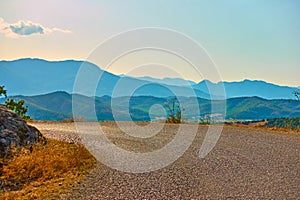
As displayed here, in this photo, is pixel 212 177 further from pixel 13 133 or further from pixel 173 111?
pixel 173 111

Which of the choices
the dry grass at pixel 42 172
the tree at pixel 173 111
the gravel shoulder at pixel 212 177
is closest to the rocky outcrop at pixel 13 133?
the dry grass at pixel 42 172

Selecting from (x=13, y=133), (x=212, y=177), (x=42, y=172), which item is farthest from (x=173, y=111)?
(x=42, y=172)

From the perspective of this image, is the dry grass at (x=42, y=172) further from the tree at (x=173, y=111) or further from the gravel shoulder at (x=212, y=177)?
the tree at (x=173, y=111)

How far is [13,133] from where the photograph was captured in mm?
11930

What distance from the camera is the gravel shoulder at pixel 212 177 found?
792cm

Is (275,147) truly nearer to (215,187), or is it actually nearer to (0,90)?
(215,187)

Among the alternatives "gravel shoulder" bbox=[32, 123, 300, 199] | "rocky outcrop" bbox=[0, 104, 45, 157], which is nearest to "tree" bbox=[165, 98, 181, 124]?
"gravel shoulder" bbox=[32, 123, 300, 199]

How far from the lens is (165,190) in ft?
26.7

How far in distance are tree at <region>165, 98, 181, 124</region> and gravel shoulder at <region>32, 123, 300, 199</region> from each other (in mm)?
9147

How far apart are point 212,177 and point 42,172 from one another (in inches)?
181

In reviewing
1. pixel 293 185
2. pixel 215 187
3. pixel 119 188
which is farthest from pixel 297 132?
pixel 119 188

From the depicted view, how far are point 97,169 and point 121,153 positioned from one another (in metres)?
2.54

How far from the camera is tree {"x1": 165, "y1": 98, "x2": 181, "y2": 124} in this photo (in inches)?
945

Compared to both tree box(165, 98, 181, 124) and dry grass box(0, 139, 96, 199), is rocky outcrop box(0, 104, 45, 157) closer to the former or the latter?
dry grass box(0, 139, 96, 199)
